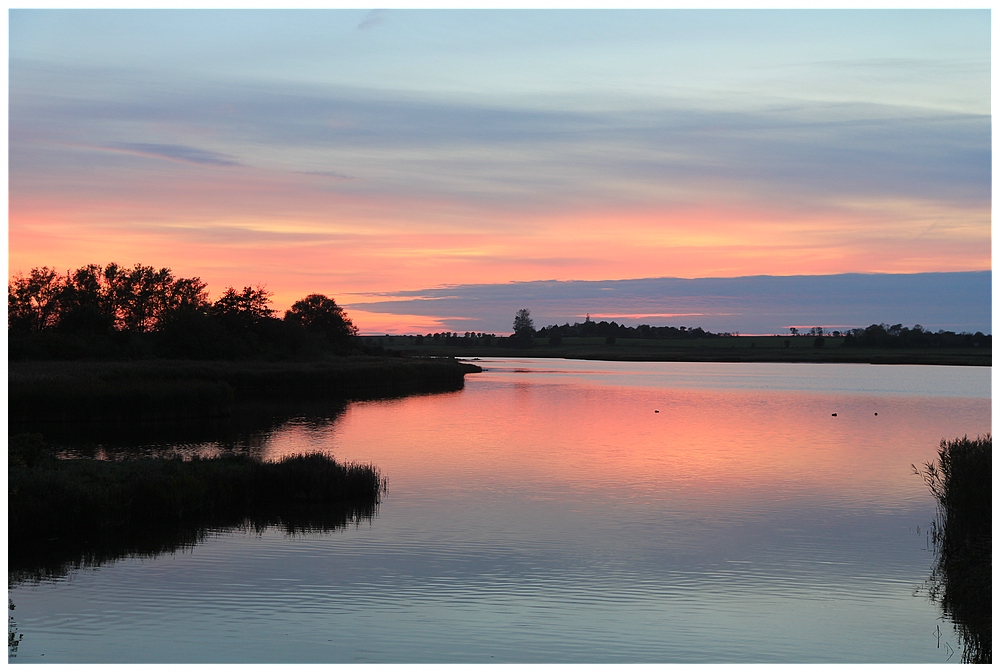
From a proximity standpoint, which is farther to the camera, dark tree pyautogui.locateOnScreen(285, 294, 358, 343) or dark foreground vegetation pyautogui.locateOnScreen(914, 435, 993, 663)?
dark tree pyautogui.locateOnScreen(285, 294, 358, 343)

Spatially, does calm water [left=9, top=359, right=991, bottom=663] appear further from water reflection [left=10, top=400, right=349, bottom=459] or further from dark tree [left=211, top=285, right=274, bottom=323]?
dark tree [left=211, top=285, right=274, bottom=323]

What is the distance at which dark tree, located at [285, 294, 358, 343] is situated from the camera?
318ft

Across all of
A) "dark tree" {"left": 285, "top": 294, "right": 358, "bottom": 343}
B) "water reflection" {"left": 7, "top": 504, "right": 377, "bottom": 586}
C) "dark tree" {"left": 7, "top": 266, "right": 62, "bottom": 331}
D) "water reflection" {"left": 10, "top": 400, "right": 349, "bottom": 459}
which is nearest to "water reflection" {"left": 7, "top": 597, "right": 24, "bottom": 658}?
"water reflection" {"left": 7, "top": 504, "right": 377, "bottom": 586}

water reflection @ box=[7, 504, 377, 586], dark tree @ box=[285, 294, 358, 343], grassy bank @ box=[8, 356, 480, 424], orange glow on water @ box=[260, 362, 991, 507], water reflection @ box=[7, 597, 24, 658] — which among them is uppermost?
dark tree @ box=[285, 294, 358, 343]

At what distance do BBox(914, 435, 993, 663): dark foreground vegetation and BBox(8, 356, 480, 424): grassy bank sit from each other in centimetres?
3131

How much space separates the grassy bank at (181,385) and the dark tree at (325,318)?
936 inches

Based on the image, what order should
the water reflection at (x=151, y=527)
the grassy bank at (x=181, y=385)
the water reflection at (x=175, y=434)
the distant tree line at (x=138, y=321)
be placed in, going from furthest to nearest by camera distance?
the distant tree line at (x=138, y=321), the grassy bank at (x=181, y=385), the water reflection at (x=175, y=434), the water reflection at (x=151, y=527)

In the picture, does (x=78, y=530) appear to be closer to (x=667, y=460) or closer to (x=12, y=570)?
(x=12, y=570)

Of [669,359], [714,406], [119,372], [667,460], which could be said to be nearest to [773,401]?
[714,406]

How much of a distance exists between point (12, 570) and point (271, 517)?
542 centimetres

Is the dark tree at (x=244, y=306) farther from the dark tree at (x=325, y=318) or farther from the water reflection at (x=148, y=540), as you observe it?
the water reflection at (x=148, y=540)

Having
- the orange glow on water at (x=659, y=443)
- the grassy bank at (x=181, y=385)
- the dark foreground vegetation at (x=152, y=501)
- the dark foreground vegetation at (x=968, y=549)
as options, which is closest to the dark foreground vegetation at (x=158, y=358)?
the grassy bank at (x=181, y=385)

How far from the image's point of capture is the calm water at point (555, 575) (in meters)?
11.6

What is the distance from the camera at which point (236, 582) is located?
1430cm
